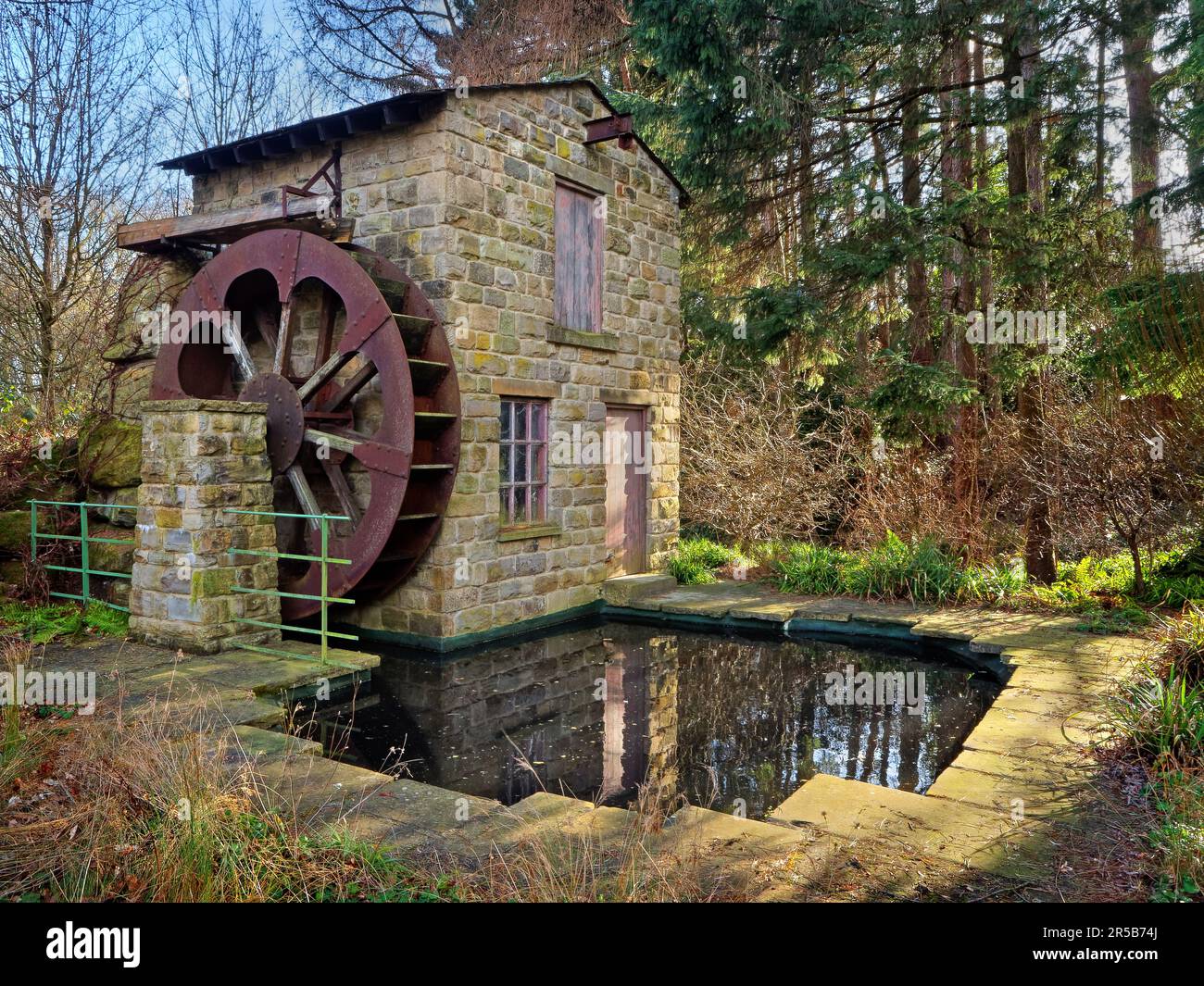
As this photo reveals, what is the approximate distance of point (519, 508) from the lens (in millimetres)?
7988

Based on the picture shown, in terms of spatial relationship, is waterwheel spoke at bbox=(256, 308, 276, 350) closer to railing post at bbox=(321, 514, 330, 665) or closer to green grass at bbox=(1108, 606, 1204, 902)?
railing post at bbox=(321, 514, 330, 665)

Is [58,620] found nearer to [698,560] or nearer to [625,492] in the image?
[625,492]

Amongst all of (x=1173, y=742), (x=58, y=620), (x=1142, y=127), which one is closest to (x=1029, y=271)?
(x=1142, y=127)

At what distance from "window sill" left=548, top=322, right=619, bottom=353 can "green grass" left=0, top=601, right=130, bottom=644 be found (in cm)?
423

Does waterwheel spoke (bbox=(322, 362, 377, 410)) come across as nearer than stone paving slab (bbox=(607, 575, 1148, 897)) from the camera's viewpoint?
No

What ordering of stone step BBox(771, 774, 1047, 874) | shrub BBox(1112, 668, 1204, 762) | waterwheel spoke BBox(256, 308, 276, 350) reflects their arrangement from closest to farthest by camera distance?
1. stone step BBox(771, 774, 1047, 874)
2. shrub BBox(1112, 668, 1204, 762)
3. waterwheel spoke BBox(256, 308, 276, 350)

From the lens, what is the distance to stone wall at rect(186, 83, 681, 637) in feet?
23.2

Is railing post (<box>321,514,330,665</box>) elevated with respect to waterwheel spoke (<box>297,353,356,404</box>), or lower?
lower

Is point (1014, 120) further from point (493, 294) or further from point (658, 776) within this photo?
point (658, 776)

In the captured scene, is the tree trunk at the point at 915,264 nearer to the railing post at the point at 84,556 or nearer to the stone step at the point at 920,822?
the stone step at the point at 920,822

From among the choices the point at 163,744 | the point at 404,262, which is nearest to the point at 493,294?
the point at 404,262

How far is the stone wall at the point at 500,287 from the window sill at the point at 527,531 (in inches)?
1.2

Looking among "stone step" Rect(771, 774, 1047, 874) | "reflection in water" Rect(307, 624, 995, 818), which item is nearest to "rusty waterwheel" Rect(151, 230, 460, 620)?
"reflection in water" Rect(307, 624, 995, 818)

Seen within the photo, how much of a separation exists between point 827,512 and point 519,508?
4.31 meters
